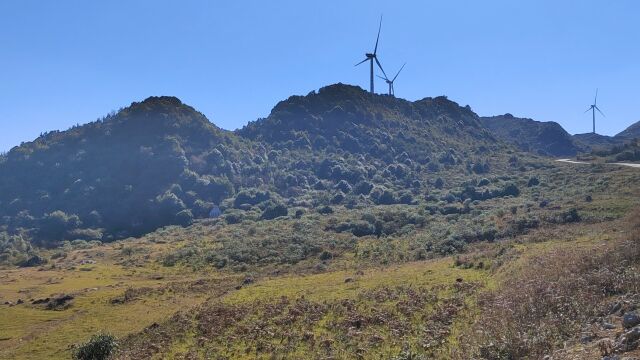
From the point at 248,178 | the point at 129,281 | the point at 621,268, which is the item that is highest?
the point at 248,178

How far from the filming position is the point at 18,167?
523 ft

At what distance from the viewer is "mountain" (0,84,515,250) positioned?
131875 mm

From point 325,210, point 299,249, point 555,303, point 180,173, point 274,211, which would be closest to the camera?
point 555,303

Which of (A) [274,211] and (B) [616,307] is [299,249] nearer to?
(A) [274,211]

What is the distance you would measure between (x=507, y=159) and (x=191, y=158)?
106 metres

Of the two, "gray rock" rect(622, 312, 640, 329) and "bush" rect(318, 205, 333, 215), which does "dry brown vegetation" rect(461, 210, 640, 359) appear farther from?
"bush" rect(318, 205, 333, 215)

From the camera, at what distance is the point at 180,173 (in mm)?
152250

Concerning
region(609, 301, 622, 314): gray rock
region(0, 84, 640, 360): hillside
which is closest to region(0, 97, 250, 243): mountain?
region(0, 84, 640, 360): hillside

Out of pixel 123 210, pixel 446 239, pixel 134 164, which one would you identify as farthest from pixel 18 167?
pixel 446 239

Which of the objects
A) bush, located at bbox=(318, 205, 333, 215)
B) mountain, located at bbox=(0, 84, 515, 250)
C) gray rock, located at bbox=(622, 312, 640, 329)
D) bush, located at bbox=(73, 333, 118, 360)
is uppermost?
mountain, located at bbox=(0, 84, 515, 250)

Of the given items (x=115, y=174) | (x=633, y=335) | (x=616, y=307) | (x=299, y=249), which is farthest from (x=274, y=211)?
(x=633, y=335)

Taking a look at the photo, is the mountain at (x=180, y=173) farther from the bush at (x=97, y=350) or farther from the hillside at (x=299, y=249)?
the bush at (x=97, y=350)

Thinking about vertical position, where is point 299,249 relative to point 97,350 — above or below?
above

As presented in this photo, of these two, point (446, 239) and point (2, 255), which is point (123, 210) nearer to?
point (2, 255)
